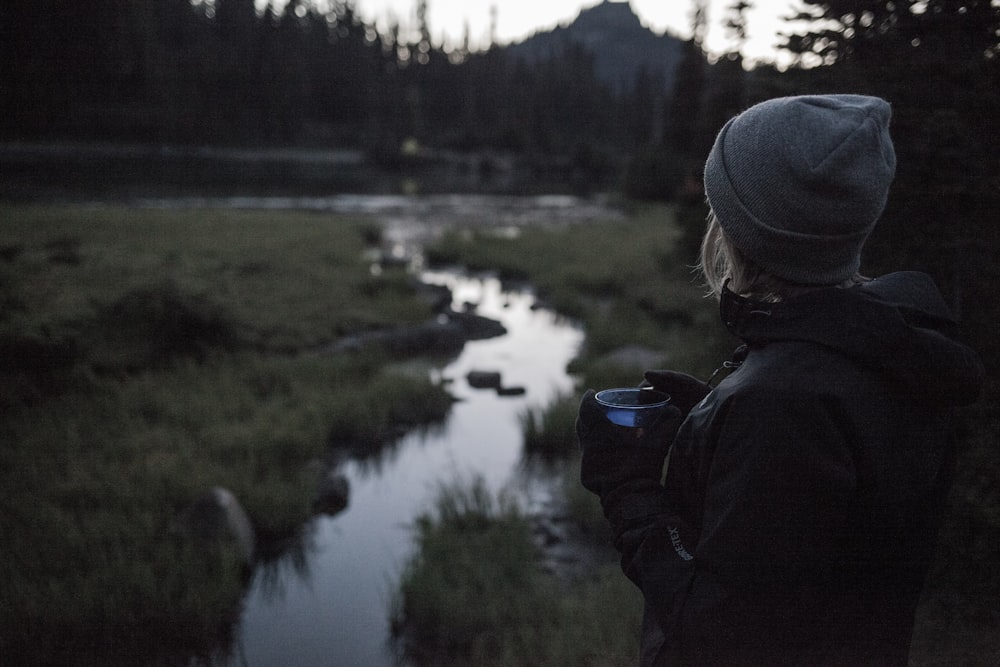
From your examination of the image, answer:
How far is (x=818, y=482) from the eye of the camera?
3.71 feet

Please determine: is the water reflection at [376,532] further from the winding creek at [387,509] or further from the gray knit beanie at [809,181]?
the gray knit beanie at [809,181]

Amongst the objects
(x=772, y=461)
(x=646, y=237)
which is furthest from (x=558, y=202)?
(x=772, y=461)

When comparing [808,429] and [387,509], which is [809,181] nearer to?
[808,429]

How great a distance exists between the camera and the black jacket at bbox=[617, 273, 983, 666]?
1136mm

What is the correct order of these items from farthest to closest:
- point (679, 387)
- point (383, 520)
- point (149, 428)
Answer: point (149, 428)
point (383, 520)
point (679, 387)

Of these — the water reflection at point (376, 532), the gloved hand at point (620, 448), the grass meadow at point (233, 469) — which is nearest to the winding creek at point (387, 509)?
the water reflection at point (376, 532)

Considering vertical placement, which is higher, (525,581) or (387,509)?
(525,581)

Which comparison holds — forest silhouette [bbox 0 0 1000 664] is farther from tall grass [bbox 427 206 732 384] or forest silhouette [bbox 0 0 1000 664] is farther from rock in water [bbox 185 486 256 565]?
rock in water [bbox 185 486 256 565]

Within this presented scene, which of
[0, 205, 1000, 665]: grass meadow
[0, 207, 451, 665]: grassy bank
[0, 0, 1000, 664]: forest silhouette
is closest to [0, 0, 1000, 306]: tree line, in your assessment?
[0, 0, 1000, 664]: forest silhouette

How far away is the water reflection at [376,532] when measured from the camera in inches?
161

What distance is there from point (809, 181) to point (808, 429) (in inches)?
15.9

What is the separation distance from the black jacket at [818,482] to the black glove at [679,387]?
0.27 meters

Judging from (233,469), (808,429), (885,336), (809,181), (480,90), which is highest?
(480,90)

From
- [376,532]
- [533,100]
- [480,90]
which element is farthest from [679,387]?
[480,90]
